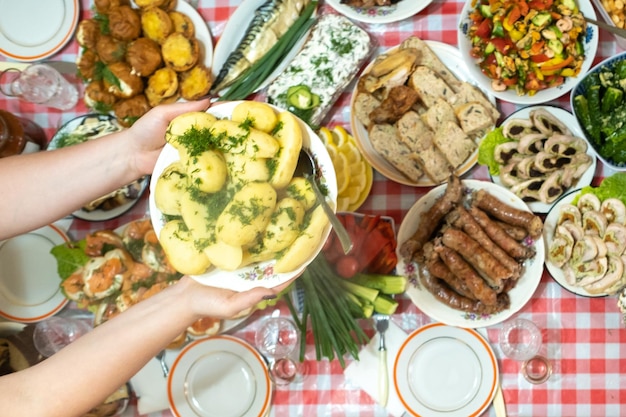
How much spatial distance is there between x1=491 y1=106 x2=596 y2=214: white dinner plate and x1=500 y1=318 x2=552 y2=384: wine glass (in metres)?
0.45

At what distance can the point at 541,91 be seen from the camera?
90.5 inches

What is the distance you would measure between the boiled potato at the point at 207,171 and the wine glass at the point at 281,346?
109 cm

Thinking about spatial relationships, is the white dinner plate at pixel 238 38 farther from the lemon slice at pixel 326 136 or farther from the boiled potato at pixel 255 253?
the boiled potato at pixel 255 253

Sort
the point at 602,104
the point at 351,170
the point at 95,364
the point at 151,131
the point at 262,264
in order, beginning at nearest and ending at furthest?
the point at 262,264 → the point at 95,364 → the point at 151,131 → the point at 602,104 → the point at 351,170

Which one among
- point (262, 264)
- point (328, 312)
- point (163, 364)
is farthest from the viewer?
point (163, 364)

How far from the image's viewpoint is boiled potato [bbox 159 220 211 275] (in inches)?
60.7

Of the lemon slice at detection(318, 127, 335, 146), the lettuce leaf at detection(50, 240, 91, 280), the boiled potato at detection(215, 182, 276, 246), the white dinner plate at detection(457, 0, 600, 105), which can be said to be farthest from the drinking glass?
the white dinner plate at detection(457, 0, 600, 105)

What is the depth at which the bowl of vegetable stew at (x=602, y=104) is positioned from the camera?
2.18 metres

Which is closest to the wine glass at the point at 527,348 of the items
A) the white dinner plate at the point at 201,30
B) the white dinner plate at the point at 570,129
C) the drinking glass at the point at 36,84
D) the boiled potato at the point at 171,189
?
the white dinner plate at the point at 570,129

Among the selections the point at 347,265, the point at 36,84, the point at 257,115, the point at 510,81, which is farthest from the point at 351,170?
the point at 36,84

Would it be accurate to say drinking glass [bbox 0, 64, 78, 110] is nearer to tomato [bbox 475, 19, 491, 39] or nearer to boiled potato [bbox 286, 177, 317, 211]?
boiled potato [bbox 286, 177, 317, 211]

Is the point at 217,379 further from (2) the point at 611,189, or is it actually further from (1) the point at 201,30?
(2) the point at 611,189

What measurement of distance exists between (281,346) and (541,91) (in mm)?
1406

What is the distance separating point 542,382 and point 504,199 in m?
0.74
